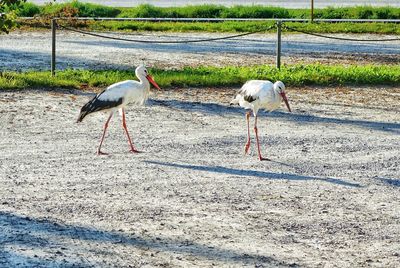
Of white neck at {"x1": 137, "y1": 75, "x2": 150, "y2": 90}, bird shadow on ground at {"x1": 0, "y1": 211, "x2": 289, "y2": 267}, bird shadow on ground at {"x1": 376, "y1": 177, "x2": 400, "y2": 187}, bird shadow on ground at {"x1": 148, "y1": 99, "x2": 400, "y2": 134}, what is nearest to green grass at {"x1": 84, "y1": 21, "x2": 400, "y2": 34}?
bird shadow on ground at {"x1": 148, "y1": 99, "x2": 400, "y2": 134}

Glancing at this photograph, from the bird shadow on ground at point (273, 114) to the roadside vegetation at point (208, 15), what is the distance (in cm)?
1097

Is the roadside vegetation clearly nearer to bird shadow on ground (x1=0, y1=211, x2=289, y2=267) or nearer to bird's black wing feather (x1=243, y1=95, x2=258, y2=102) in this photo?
bird's black wing feather (x1=243, y1=95, x2=258, y2=102)

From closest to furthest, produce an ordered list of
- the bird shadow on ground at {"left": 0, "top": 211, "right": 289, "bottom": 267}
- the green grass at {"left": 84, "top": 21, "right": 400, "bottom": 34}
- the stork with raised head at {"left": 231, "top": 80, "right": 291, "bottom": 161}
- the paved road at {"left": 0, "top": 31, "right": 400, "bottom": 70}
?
the bird shadow on ground at {"left": 0, "top": 211, "right": 289, "bottom": 267}
the stork with raised head at {"left": 231, "top": 80, "right": 291, "bottom": 161}
the paved road at {"left": 0, "top": 31, "right": 400, "bottom": 70}
the green grass at {"left": 84, "top": 21, "right": 400, "bottom": 34}

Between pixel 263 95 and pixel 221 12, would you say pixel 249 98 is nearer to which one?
pixel 263 95

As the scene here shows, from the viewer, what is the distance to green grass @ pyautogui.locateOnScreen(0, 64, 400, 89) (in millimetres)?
17797

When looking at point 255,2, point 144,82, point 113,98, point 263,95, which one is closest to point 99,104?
point 113,98

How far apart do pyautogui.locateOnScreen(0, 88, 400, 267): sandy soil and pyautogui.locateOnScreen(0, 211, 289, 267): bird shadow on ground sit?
2 centimetres

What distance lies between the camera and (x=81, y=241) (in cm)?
906

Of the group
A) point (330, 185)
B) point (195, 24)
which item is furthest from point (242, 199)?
point (195, 24)

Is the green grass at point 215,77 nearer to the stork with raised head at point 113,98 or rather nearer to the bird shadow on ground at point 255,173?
the stork with raised head at point 113,98

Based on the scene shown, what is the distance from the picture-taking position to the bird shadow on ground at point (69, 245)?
858 centimetres

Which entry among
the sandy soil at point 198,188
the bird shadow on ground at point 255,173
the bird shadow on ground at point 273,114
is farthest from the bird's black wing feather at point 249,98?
the bird shadow on ground at point 273,114

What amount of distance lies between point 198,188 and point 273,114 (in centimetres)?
481

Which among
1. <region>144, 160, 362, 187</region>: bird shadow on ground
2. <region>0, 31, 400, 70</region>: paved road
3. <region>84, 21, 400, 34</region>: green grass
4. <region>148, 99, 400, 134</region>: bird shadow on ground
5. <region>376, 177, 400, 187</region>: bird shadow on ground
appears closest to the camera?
<region>376, 177, 400, 187</region>: bird shadow on ground
